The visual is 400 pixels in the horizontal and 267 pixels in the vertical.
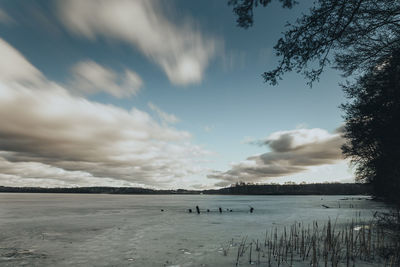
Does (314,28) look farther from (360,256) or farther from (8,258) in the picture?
(8,258)

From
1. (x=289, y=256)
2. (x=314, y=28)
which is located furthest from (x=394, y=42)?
(x=289, y=256)

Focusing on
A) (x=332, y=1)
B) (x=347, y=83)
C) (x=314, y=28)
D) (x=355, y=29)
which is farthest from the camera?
(x=347, y=83)

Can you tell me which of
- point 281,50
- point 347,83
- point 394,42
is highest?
point 347,83

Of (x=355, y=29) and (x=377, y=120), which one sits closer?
(x=355, y=29)

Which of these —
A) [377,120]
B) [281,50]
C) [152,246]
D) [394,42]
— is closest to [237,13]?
[281,50]

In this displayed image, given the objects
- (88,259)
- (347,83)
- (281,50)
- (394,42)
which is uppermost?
(347,83)

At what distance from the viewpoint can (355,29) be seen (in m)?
7.08

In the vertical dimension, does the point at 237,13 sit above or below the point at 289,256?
above

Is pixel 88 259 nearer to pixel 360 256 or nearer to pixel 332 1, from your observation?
pixel 360 256

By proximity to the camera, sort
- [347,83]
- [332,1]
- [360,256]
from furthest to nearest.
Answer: [347,83] < [360,256] < [332,1]

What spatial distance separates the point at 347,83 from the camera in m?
12.9

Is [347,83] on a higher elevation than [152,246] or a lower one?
higher

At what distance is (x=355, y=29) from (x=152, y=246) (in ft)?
43.5

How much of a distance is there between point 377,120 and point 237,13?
11.2 meters
